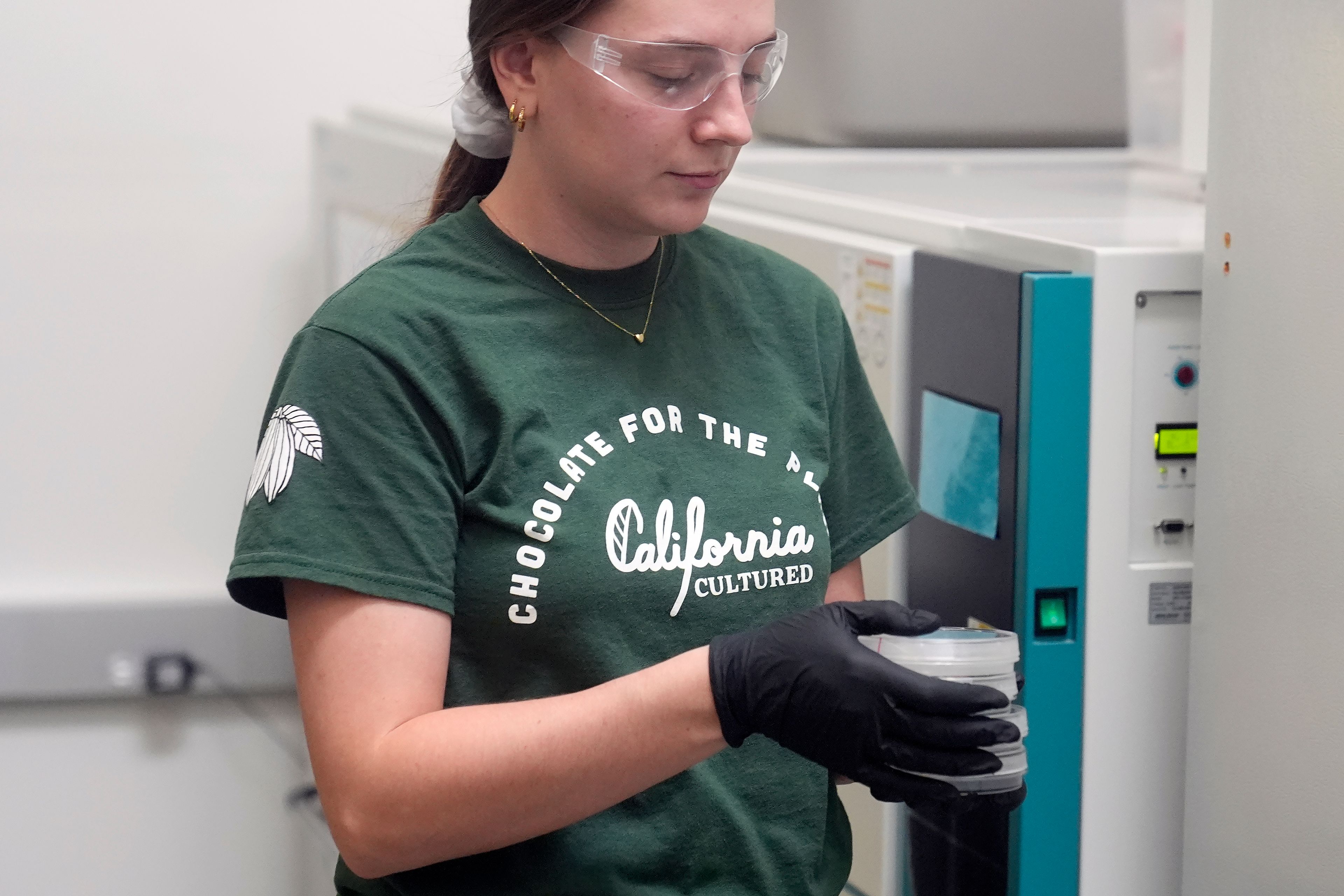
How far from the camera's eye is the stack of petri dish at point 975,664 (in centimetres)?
89

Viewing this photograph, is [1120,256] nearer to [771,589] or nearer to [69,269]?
[771,589]

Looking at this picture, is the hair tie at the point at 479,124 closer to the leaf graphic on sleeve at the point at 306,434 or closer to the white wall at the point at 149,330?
the leaf graphic on sleeve at the point at 306,434

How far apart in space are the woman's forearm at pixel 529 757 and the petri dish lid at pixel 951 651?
123mm

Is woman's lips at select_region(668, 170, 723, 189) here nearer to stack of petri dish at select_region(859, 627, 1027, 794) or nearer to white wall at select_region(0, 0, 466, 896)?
stack of petri dish at select_region(859, 627, 1027, 794)

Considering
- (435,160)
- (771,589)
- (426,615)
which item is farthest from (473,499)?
(435,160)

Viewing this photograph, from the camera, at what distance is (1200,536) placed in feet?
3.75

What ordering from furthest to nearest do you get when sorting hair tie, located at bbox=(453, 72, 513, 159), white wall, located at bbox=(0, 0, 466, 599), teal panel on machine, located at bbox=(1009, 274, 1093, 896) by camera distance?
1. white wall, located at bbox=(0, 0, 466, 599)
2. teal panel on machine, located at bbox=(1009, 274, 1093, 896)
3. hair tie, located at bbox=(453, 72, 513, 159)

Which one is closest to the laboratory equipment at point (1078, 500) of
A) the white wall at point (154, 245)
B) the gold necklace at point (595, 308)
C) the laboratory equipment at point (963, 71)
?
the gold necklace at point (595, 308)

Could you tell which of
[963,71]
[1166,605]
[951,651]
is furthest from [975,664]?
[963,71]

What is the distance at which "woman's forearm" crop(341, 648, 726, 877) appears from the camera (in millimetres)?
Answer: 845

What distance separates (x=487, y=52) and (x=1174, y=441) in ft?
2.03

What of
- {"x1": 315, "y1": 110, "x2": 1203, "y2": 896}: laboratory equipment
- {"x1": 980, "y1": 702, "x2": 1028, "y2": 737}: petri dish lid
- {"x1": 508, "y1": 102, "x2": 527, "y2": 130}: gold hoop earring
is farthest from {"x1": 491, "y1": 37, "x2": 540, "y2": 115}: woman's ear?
{"x1": 980, "y1": 702, "x2": 1028, "y2": 737}: petri dish lid

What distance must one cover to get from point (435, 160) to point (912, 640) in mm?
1241

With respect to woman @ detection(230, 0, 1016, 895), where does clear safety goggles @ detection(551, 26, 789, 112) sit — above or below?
above
